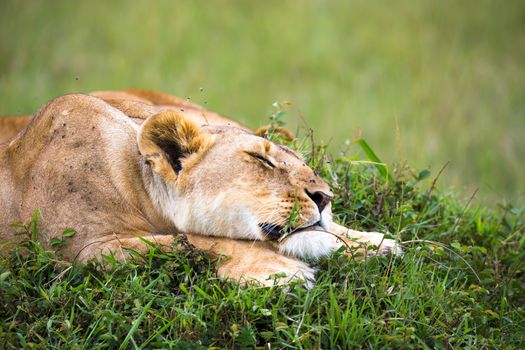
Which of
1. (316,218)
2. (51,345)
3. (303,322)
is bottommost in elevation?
(51,345)

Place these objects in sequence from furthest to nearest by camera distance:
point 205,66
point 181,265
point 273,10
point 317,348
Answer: point 273,10 → point 205,66 → point 181,265 → point 317,348

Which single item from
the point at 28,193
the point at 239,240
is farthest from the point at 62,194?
the point at 239,240

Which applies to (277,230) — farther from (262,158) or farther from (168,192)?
(168,192)

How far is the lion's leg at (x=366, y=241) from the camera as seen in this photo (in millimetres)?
4273

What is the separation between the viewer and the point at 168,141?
14.0 feet

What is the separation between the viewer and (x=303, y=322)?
12.5 feet

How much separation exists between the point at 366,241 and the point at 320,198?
418 millimetres

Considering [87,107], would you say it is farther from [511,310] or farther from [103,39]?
[103,39]

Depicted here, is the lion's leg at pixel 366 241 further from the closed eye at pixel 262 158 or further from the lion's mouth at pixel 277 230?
the closed eye at pixel 262 158

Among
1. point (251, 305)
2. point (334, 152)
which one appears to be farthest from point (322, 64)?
point (251, 305)

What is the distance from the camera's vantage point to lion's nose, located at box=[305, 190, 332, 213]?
4133mm

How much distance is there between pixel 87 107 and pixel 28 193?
1.89ft

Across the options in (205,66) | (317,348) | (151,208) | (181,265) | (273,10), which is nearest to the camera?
(317,348)

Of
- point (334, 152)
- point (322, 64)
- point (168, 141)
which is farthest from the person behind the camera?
point (322, 64)
